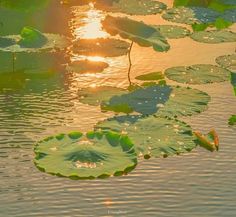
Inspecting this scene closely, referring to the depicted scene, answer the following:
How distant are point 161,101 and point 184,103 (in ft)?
0.50

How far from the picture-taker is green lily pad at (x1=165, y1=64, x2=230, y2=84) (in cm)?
476

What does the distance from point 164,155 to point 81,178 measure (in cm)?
53

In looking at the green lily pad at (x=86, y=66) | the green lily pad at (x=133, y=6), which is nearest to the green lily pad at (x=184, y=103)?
the green lily pad at (x=86, y=66)

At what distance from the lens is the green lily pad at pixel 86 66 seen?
16.2 ft

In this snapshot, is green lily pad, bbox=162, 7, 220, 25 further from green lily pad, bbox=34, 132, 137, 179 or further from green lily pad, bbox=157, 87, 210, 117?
green lily pad, bbox=34, 132, 137, 179

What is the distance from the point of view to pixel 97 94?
4.48 metres

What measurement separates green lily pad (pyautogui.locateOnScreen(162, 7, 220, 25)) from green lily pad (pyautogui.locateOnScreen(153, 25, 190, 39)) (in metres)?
0.25

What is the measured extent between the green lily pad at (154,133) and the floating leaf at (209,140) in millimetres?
43

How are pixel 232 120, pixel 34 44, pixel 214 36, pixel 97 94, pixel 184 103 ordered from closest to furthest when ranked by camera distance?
pixel 232 120 → pixel 184 103 → pixel 97 94 → pixel 34 44 → pixel 214 36

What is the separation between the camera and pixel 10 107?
4.30 meters

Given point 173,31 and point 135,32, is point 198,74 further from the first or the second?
point 173,31

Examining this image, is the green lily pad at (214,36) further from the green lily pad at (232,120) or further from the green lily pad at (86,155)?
the green lily pad at (86,155)

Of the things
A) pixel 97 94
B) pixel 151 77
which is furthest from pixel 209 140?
pixel 151 77

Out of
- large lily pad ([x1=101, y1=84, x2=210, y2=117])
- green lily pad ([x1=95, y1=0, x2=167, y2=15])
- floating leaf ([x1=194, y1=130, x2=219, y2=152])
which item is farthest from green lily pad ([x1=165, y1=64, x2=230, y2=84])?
green lily pad ([x1=95, y1=0, x2=167, y2=15])
